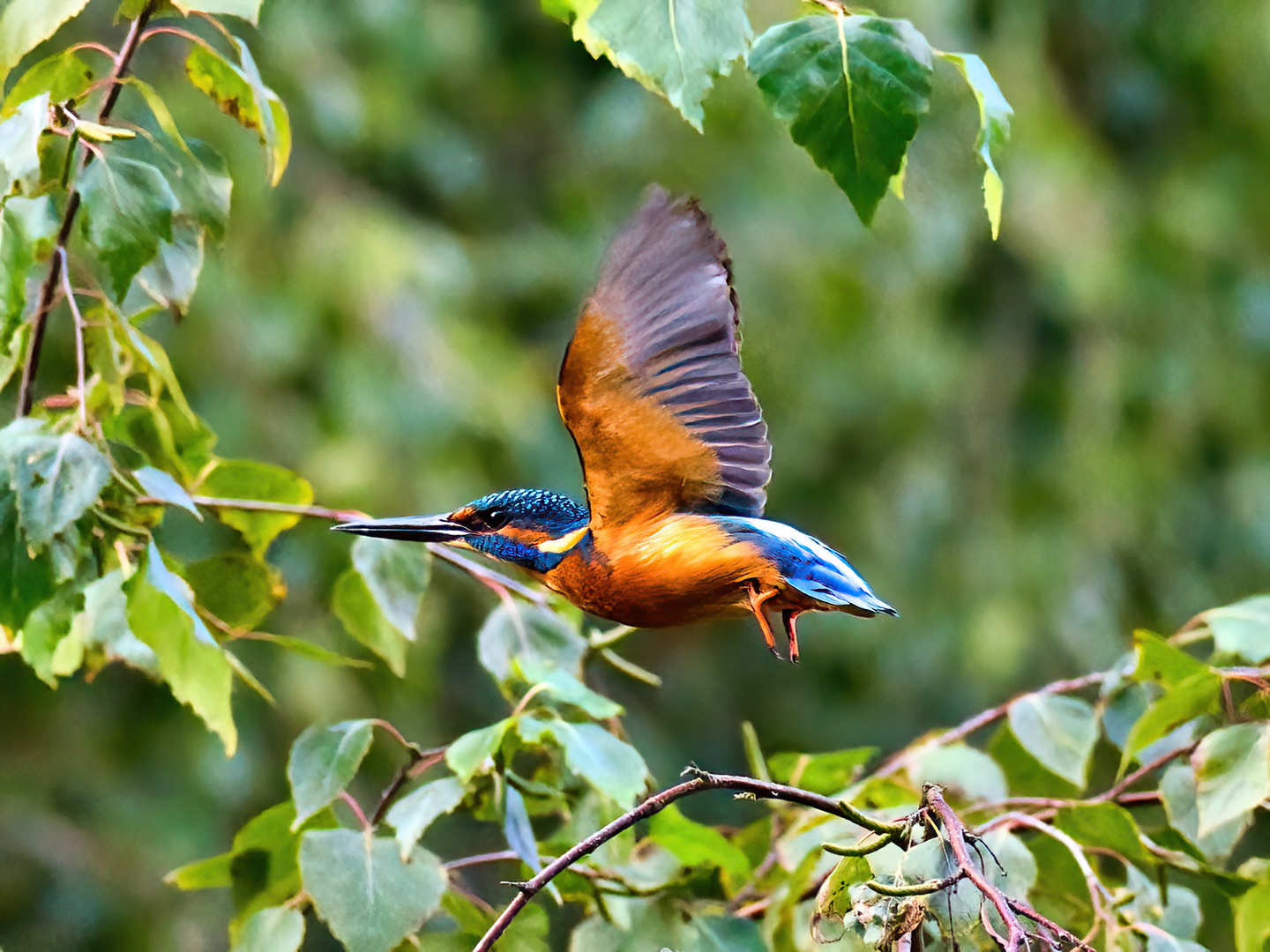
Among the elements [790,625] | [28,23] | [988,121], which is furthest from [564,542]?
[28,23]

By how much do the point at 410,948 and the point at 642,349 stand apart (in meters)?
0.50

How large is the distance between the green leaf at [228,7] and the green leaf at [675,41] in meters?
0.20

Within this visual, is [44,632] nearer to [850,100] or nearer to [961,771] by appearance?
[850,100]

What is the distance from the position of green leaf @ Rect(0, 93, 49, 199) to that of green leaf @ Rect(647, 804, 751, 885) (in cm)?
61

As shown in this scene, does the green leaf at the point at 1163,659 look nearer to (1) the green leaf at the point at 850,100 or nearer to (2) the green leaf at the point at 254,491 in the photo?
(1) the green leaf at the point at 850,100

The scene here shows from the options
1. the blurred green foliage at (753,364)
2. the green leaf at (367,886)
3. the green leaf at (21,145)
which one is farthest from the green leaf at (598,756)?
the blurred green foliage at (753,364)

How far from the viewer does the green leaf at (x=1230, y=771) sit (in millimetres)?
992

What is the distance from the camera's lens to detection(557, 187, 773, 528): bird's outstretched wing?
82 cm

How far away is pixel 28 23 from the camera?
35.6 inches

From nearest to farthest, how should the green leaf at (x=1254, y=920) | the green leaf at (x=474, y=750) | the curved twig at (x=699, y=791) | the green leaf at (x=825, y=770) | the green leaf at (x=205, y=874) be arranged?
the curved twig at (x=699, y=791) → the green leaf at (x=474, y=750) → the green leaf at (x=1254, y=920) → the green leaf at (x=205, y=874) → the green leaf at (x=825, y=770)

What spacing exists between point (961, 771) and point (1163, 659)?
0.65ft

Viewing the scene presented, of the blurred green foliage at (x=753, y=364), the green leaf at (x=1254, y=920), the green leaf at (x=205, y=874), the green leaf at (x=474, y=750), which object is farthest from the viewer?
the blurred green foliage at (x=753, y=364)

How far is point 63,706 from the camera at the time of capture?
10.2 ft

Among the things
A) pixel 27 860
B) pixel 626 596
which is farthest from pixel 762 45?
pixel 27 860
